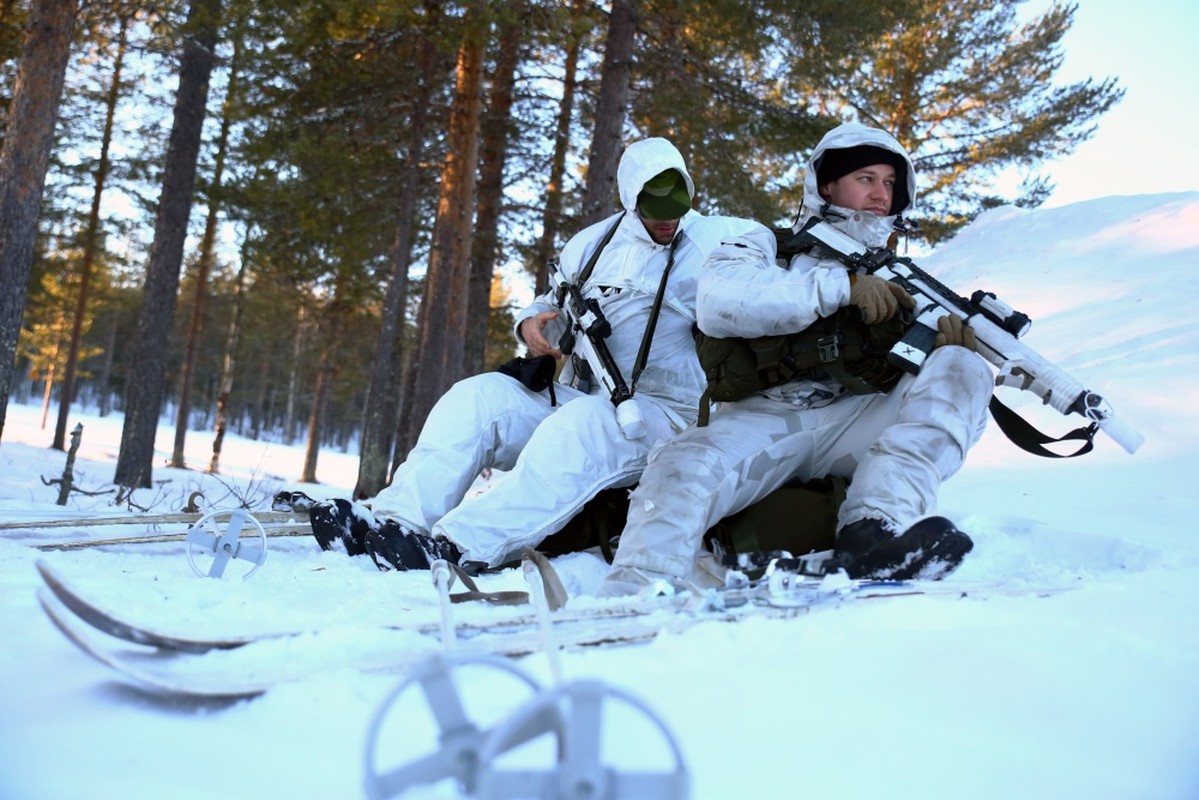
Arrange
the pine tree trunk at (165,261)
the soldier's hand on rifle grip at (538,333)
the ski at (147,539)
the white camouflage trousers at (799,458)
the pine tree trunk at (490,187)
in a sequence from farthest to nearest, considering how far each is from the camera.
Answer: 1. the pine tree trunk at (490,187)
2. the pine tree trunk at (165,261)
3. the soldier's hand on rifle grip at (538,333)
4. the ski at (147,539)
5. the white camouflage trousers at (799,458)

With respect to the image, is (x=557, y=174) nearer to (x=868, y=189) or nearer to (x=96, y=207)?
(x=868, y=189)

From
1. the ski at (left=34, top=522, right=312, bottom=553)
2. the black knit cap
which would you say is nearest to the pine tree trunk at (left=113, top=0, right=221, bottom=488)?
the ski at (left=34, top=522, right=312, bottom=553)

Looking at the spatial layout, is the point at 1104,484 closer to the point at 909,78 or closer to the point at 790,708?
the point at 790,708

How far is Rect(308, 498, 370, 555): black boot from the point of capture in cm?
328

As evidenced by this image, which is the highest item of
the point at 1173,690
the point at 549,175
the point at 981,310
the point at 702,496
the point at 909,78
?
the point at 909,78

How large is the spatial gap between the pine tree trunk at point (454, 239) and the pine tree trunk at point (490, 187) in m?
0.74

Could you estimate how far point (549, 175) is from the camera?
1265 cm

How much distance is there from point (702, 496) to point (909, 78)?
1675 cm

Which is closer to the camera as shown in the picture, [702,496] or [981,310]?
[702,496]

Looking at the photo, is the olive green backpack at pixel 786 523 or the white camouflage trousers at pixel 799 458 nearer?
the white camouflage trousers at pixel 799 458

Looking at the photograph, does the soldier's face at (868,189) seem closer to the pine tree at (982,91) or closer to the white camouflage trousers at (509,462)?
the white camouflage trousers at (509,462)

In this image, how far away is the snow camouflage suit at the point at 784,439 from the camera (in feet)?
8.62

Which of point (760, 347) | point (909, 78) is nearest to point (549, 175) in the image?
point (909, 78)

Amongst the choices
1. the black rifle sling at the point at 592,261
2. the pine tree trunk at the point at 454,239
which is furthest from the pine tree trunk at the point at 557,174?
the black rifle sling at the point at 592,261
